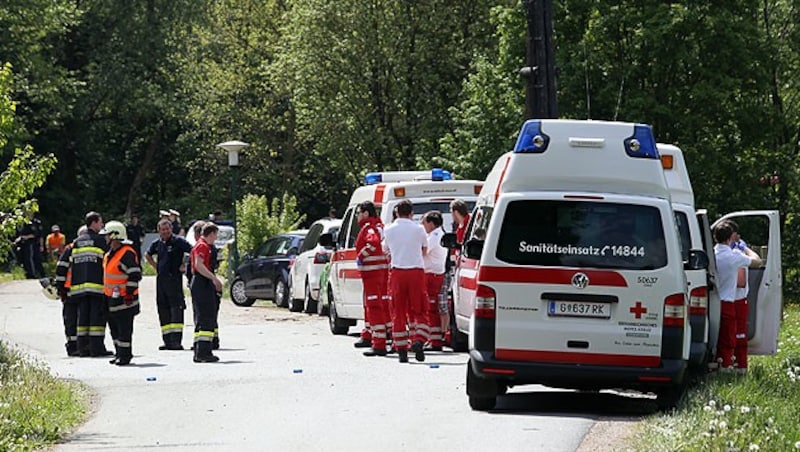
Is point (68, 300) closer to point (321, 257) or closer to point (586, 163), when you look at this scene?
point (321, 257)

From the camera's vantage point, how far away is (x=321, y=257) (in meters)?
27.4

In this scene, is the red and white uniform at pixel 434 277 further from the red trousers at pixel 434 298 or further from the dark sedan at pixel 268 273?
the dark sedan at pixel 268 273

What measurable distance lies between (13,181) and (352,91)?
33411mm

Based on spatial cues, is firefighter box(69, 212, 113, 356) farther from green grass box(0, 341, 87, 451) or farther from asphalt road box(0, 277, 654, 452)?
green grass box(0, 341, 87, 451)

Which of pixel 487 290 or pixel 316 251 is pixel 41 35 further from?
pixel 487 290

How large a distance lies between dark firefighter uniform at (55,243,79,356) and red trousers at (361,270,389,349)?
12.9 feet

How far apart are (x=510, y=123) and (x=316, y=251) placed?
15230mm

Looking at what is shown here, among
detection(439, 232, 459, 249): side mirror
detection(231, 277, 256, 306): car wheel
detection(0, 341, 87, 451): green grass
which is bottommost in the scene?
detection(231, 277, 256, 306): car wheel

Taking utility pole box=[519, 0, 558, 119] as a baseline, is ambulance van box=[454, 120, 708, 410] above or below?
below

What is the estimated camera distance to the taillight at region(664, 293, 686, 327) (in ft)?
44.0

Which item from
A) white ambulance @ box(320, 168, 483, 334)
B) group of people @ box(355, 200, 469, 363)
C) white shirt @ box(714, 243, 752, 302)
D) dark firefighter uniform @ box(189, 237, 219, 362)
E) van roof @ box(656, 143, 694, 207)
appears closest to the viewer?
white shirt @ box(714, 243, 752, 302)

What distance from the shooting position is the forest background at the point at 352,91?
4016cm

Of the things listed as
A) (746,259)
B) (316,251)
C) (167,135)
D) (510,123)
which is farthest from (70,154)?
(746,259)

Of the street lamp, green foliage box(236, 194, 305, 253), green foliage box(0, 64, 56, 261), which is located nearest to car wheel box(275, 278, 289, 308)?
the street lamp
